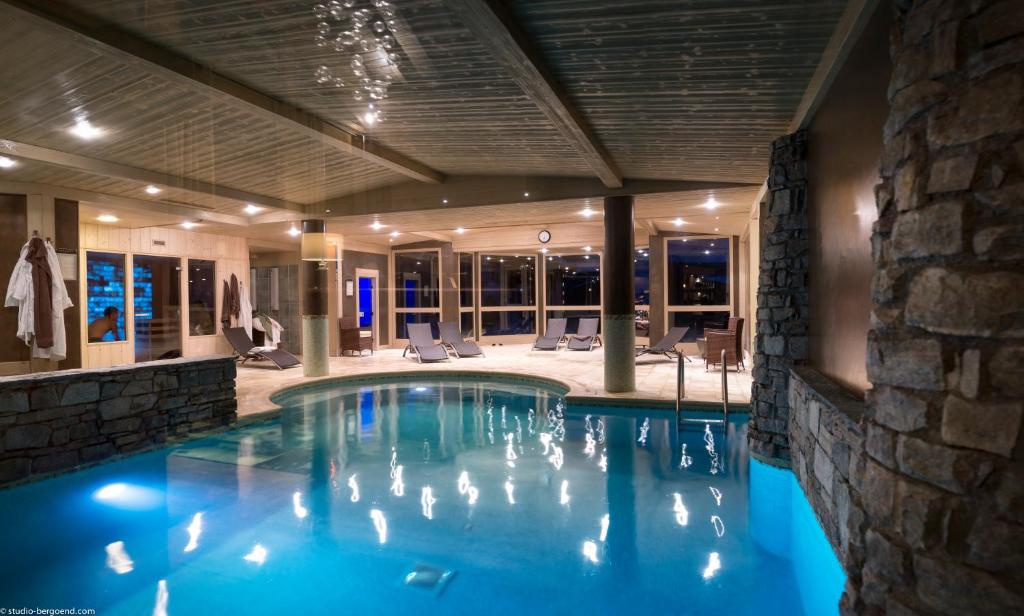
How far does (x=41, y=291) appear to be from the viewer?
6492 millimetres

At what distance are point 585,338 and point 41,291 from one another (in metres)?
10.4

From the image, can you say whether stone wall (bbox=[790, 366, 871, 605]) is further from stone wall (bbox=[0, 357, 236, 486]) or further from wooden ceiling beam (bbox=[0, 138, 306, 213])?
wooden ceiling beam (bbox=[0, 138, 306, 213])

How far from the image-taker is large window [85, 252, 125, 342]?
994 centimetres

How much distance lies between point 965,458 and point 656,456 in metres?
4.05

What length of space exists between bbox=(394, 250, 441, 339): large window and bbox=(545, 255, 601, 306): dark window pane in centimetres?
332

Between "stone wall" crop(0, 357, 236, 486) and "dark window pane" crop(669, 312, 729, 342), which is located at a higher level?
"dark window pane" crop(669, 312, 729, 342)

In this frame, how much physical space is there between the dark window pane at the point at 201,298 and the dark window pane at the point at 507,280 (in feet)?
22.8

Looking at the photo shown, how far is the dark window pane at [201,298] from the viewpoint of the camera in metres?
11.7

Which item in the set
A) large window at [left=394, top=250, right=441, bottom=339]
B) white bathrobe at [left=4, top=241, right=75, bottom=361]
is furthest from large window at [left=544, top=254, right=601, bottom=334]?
white bathrobe at [left=4, top=241, right=75, bottom=361]

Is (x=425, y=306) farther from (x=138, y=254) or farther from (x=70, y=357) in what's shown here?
(x=70, y=357)

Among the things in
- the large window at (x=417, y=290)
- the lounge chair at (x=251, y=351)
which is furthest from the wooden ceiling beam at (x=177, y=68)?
the large window at (x=417, y=290)

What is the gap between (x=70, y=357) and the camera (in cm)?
701

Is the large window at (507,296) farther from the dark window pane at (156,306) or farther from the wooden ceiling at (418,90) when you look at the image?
the wooden ceiling at (418,90)

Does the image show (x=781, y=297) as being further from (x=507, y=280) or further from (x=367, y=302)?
(x=367, y=302)
